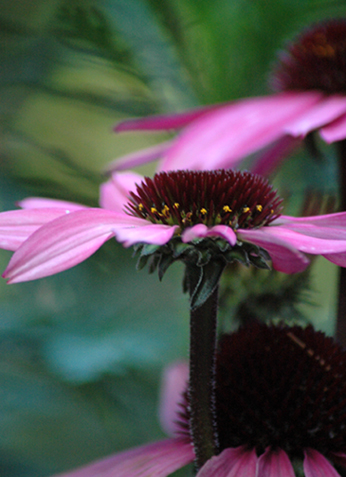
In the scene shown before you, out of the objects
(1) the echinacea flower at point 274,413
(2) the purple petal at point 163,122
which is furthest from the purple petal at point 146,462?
(2) the purple petal at point 163,122

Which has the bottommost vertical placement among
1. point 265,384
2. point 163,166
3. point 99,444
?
point 99,444

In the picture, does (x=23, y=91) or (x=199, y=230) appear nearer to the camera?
(x=199, y=230)

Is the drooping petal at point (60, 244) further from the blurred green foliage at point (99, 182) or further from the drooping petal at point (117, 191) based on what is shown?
the blurred green foliage at point (99, 182)

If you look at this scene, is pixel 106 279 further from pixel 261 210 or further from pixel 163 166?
pixel 261 210

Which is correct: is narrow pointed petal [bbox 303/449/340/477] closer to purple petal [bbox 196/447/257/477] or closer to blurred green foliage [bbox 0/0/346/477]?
purple petal [bbox 196/447/257/477]

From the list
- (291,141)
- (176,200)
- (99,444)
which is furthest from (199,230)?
(99,444)

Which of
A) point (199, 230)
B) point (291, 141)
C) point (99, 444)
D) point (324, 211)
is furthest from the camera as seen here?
point (99, 444)

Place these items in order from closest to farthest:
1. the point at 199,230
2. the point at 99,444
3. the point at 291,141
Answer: the point at 199,230
the point at 291,141
the point at 99,444

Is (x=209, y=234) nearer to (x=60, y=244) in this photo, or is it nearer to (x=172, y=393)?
(x=60, y=244)
